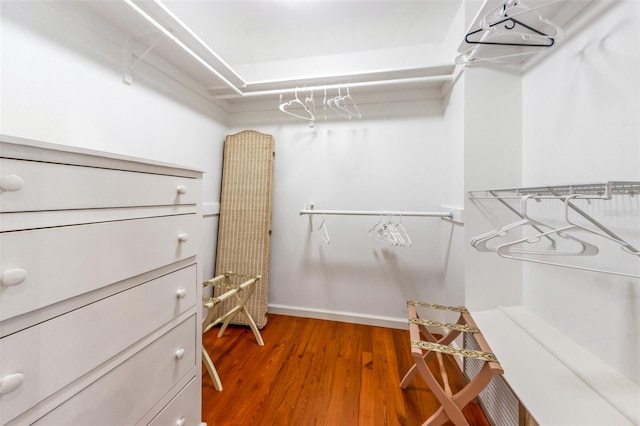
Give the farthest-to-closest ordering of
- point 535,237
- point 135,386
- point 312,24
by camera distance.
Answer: point 312,24 < point 535,237 < point 135,386

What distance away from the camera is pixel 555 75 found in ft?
4.01

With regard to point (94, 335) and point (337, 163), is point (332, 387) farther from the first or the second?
point (337, 163)

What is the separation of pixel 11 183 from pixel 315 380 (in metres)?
1.62

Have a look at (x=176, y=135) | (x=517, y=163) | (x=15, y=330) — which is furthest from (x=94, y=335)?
(x=517, y=163)

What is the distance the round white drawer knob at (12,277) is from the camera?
1.71 ft

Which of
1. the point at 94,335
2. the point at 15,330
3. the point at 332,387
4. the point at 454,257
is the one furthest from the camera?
the point at 454,257

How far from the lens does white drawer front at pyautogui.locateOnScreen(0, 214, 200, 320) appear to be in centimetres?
54

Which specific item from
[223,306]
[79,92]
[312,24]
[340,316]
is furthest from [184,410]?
[312,24]

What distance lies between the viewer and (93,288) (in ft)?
2.31

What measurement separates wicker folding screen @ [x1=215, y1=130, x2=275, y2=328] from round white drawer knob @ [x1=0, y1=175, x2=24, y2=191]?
1.67m

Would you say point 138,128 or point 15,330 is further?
point 138,128

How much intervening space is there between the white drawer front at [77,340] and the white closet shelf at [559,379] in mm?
1376

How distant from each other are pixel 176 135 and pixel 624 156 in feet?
8.04

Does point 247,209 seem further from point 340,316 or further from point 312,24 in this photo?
point 312,24
